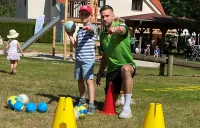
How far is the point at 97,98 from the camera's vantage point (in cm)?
787

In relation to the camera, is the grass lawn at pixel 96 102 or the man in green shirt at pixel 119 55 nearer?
the grass lawn at pixel 96 102

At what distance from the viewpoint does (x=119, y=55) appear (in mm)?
6422

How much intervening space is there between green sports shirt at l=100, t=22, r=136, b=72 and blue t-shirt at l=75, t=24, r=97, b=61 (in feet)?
0.68

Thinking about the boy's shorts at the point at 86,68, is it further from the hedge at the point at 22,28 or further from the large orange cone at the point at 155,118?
the hedge at the point at 22,28

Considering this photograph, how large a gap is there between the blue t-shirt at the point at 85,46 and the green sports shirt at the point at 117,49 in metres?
0.21

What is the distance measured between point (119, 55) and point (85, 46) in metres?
0.63

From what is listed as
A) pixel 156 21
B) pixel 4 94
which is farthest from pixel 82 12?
pixel 156 21

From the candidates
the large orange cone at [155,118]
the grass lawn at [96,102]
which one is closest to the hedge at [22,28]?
the grass lawn at [96,102]

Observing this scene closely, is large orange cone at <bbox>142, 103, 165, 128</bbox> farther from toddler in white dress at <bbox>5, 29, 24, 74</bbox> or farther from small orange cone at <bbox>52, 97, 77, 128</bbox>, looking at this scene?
toddler in white dress at <bbox>5, 29, 24, 74</bbox>

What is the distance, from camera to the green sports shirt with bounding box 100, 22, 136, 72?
632cm

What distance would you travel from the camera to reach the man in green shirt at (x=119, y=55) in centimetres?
616

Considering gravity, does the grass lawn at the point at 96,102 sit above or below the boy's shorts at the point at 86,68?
below

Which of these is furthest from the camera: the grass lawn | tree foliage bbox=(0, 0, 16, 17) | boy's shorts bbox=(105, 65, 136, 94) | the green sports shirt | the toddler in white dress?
tree foliage bbox=(0, 0, 16, 17)

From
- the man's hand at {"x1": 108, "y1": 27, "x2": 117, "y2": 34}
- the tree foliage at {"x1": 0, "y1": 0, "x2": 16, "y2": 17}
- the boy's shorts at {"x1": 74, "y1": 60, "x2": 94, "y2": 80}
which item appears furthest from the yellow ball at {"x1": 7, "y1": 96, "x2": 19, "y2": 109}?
the tree foliage at {"x1": 0, "y1": 0, "x2": 16, "y2": 17}
